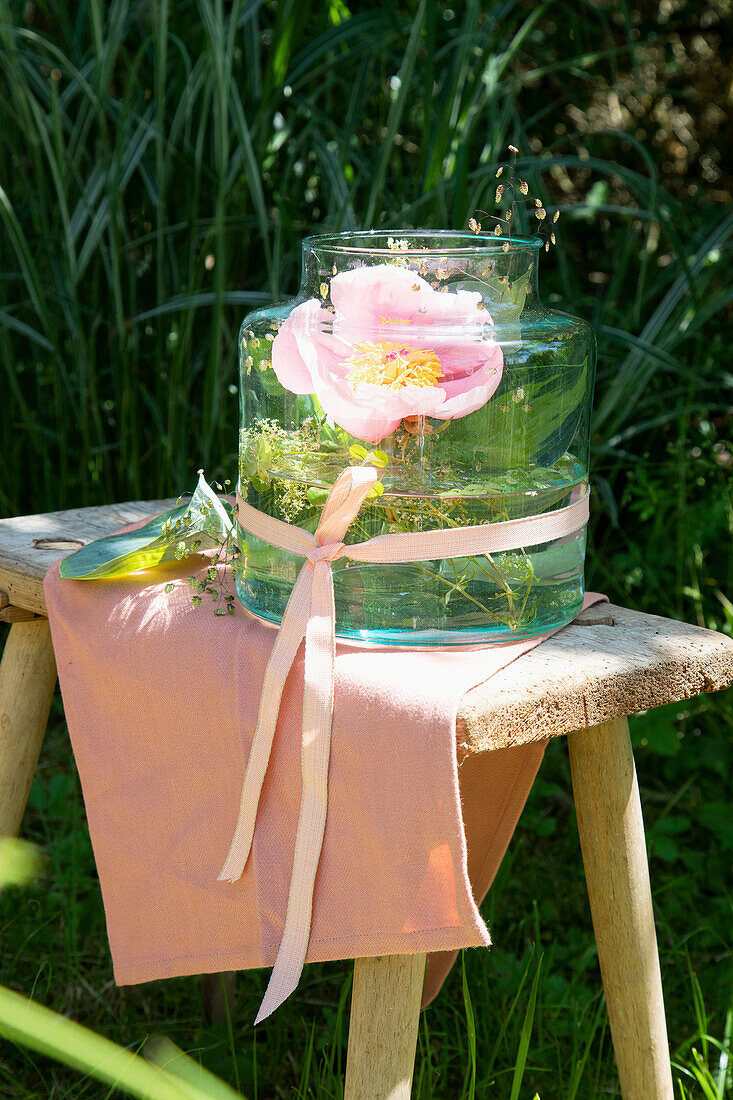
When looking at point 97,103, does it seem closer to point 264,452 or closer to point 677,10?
point 264,452

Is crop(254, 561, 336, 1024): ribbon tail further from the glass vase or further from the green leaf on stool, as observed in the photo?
the green leaf on stool

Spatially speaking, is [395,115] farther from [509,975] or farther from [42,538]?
[509,975]

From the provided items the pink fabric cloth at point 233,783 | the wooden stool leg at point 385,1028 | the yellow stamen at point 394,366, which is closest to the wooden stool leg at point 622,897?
the pink fabric cloth at point 233,783

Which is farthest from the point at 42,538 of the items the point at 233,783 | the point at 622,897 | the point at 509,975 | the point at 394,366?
the point at 509,975

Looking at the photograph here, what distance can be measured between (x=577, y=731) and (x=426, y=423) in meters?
0.33

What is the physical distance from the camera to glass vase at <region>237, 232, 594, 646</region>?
2.44ft

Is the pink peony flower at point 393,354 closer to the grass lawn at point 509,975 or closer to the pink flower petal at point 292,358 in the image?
the pink flower petal at point 292,358

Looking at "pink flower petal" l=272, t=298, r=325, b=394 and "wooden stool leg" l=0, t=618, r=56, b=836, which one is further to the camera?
"wooden stool leg" l=0, t=618, r=56, b=836

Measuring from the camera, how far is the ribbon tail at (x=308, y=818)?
73cm

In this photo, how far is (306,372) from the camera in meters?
0.78

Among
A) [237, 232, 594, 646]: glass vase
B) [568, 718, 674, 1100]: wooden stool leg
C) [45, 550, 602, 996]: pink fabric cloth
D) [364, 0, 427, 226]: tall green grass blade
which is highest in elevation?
[364, 0, 427, 226]: tall green grass blade

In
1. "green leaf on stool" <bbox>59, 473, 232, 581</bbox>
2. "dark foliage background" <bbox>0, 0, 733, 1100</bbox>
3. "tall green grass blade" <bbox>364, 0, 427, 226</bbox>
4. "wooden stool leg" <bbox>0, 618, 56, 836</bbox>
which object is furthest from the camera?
"tall green grass blade" <bbox>364, 0, 427, 226</bbox>

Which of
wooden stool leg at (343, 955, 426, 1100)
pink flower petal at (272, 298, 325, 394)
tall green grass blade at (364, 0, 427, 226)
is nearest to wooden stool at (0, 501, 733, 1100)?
wooden stool leg at (343, 955, 426, 1100)

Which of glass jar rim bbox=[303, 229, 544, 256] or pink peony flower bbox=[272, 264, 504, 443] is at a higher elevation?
glass jar rim bbox=[303, 229, 544, 256]
